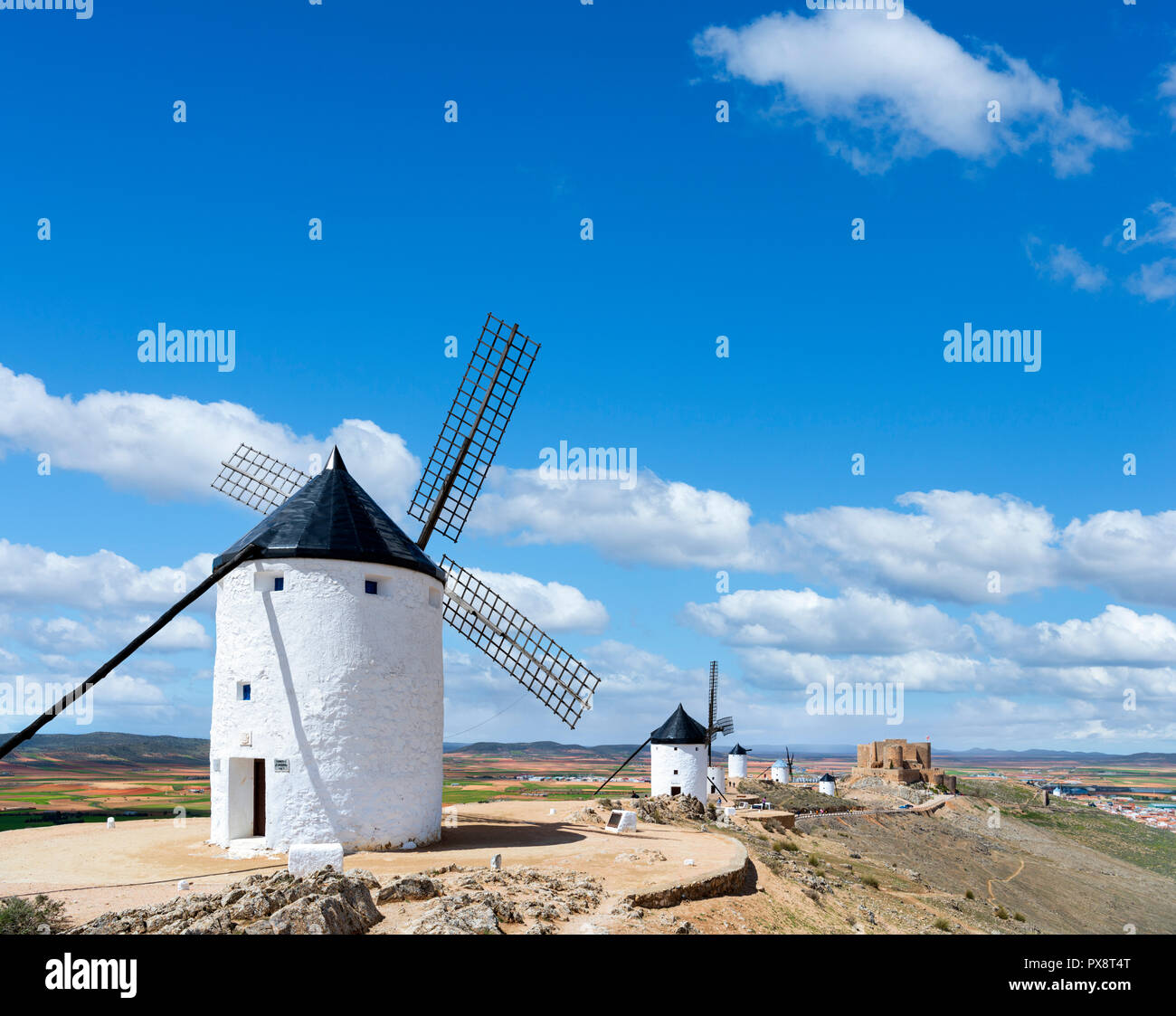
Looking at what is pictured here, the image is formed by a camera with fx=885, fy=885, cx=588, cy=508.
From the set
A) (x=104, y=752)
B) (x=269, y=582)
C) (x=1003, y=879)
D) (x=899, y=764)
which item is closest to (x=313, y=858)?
(x=269, y=582)

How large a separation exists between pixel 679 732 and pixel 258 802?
986 inches

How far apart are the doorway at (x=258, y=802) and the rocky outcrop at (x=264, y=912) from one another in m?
6.84

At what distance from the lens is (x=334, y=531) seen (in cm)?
1895

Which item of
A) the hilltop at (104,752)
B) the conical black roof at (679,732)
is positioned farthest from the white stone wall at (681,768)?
the hilltop at (104,752)

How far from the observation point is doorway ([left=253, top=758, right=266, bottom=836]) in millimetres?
19219

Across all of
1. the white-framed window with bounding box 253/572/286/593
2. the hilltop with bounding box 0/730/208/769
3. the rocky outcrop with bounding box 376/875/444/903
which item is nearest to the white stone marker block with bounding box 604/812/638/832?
Result: the rocky outcrop with bounding box 376/875/444/903

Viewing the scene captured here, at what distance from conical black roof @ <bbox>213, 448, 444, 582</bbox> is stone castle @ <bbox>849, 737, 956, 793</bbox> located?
69.9 m

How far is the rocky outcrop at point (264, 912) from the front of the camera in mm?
10711

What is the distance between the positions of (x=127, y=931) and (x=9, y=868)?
24.9 ft

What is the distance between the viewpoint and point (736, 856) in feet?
58.9

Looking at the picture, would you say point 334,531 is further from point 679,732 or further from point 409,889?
point 679,732

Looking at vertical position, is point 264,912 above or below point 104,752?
above
